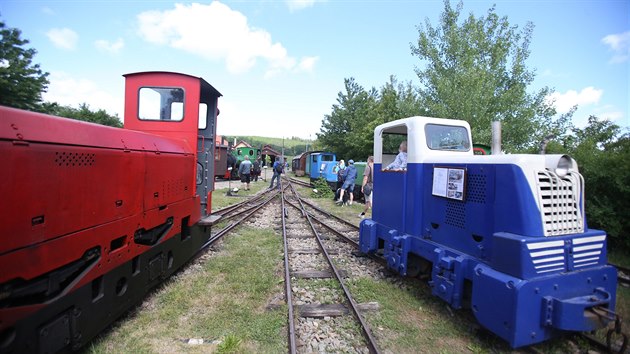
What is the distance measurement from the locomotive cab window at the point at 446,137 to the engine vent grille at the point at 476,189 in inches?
40.1

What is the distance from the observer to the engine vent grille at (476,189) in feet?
11.4

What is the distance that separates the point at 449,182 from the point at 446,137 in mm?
1075

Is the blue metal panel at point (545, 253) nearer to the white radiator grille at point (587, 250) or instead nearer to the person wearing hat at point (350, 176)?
the white radiator grille at point (587, 250)

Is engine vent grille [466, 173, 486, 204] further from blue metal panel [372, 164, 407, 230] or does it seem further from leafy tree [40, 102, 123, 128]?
leafy tree [40, 102, 123, 128]

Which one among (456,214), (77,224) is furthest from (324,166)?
(77,224)

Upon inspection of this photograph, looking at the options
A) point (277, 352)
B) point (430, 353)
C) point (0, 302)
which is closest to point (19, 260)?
point (0, 302)

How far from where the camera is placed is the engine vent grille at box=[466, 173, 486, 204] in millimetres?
3486

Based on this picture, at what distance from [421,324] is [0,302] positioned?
3685 mm

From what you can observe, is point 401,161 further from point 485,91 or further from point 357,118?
point 357,118

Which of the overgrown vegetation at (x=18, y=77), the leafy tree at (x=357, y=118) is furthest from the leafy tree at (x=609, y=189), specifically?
the overgrown vegetation at (x=18, y=77)

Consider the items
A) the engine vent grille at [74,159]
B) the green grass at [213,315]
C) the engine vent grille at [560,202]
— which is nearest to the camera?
the engine vent grille at [74,159]

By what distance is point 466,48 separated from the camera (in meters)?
14.3

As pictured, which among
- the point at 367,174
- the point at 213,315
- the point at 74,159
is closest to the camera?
the point at 74,159

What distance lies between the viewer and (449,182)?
156 inches
